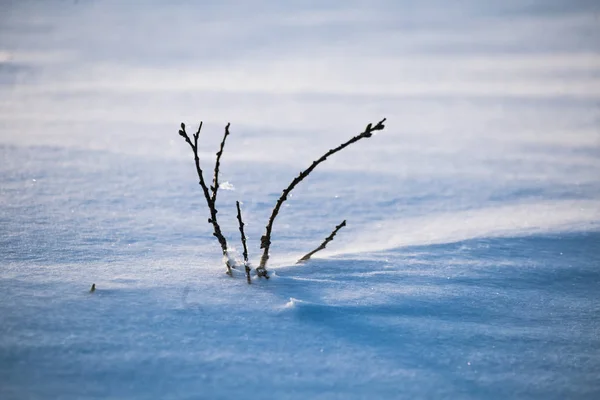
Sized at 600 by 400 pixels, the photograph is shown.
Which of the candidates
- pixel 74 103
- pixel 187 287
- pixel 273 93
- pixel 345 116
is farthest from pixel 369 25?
pixel 187 287

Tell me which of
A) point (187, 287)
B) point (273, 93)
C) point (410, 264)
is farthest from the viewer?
point (273, 93)

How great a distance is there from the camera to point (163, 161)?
3.34 meters

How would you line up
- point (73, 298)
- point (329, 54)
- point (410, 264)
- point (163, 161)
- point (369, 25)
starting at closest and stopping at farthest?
point (73, 298) → point (410, 264) → point (163, 161) → point (329, 54) → point (369, 25)

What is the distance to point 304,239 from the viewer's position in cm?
234

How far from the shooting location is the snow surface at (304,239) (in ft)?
4.29

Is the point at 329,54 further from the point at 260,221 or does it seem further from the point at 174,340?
the point at 174,340

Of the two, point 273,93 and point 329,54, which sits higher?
point 329,54

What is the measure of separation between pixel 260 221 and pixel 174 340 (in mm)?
1167

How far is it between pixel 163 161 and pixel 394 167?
4.51ft

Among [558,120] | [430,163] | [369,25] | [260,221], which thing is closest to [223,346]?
[260,221]

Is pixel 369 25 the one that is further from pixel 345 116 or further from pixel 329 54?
pixel 345 116

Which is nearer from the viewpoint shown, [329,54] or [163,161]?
[163,161]

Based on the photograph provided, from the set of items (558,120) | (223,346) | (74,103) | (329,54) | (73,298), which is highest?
(329,54)

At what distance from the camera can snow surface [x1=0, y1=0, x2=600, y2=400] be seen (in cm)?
131
